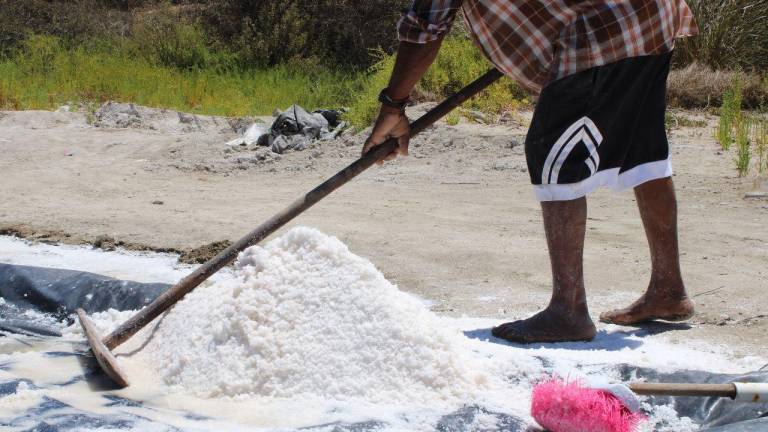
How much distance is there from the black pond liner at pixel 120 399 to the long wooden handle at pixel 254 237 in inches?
11.3

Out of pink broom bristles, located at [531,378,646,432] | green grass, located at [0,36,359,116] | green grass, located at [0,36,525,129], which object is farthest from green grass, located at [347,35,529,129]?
pink broom bristles, located at [531,378,646,432]

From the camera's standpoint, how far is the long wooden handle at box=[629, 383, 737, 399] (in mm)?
1997

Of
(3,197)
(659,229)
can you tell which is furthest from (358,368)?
(3,197)

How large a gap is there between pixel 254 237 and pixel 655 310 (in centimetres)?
126

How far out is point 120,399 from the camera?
234 centimetres

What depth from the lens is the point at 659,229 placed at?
9.46 feet

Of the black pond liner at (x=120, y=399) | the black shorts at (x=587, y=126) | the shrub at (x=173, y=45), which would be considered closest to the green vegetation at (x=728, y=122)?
the black shorts at (x=587, y=126)

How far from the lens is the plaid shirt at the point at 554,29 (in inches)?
101

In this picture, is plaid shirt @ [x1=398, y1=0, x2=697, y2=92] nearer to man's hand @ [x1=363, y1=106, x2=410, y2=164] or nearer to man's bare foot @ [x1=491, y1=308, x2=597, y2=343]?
man's hand @ [x1=363, y1=106, x2=410, y2=164]

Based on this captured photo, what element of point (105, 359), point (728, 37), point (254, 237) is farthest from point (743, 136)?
point (105, 359)

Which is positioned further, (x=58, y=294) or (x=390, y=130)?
(x=58, y=294)

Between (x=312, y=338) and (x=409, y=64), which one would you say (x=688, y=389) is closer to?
(x=312, y=338)

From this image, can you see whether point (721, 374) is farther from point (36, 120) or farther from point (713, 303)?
point (36, 120)

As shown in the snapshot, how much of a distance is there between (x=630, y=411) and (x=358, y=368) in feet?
2.21
